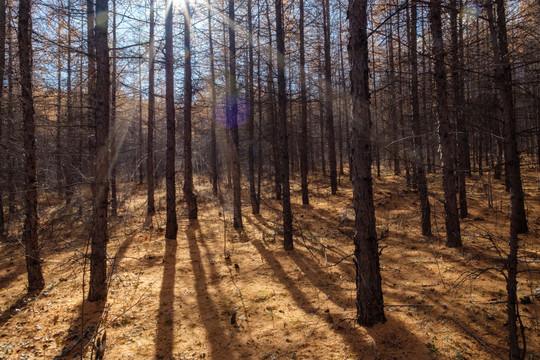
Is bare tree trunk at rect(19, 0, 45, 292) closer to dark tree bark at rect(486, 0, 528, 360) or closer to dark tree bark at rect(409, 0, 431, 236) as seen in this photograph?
dark tree bark at rect(486, 0, 528, 360)

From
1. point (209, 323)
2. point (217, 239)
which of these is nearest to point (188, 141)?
point (217, 239)

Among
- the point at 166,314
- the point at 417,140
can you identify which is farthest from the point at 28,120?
the point at 417,140

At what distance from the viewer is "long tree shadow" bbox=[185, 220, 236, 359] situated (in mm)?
4387

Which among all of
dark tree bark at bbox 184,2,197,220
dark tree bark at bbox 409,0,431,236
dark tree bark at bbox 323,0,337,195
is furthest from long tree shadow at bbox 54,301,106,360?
dark tree bark at bbox 323,0,337,195

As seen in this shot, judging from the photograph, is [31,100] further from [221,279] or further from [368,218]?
[368,218]

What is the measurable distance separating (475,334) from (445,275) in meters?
2.33

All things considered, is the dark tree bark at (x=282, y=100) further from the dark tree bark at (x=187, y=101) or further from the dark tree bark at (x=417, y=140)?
the dark tree bark at (x=187, y=101)

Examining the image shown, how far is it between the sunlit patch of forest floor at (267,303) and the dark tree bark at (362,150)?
0.30 m

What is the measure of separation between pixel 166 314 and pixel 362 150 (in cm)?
442

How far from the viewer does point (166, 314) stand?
545 centimetres

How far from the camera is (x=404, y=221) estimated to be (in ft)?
37.2

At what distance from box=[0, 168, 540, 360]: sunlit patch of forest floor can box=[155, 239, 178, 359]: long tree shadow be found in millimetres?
25

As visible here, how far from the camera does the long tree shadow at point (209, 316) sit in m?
4.39

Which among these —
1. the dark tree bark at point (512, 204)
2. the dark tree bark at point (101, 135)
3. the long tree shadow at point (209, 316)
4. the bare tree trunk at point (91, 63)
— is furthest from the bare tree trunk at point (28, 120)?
the dark tree bark at point (512, 204)
